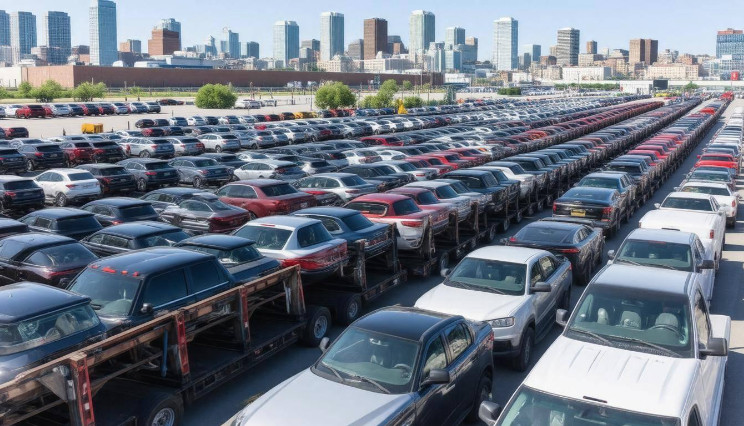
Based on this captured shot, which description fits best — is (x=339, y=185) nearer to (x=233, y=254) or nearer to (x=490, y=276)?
(x=233, y=254)

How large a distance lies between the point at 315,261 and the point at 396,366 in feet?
15.9

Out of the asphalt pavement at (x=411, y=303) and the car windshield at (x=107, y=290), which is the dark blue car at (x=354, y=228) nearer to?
the asphalt pavement at (x=411, y=303)

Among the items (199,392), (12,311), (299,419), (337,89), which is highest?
(337,89)

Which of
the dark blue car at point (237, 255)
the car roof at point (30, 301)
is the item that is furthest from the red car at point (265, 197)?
the car roof at point (30, 301)

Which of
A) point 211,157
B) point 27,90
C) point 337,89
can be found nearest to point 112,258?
point 211,157

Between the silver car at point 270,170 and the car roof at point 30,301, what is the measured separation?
17.4 m

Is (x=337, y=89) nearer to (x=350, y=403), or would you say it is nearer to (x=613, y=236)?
(x=613, y=236)

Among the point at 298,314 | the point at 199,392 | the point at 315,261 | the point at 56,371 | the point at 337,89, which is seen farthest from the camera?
the point at 337,89

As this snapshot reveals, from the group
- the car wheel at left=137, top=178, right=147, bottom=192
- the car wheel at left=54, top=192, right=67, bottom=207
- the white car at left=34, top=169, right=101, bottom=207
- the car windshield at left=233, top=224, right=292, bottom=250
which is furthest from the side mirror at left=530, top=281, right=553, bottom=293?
the car wheel at left=137, top=178, right=147, bottom=192

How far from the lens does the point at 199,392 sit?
329 inches

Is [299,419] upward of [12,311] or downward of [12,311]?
downward

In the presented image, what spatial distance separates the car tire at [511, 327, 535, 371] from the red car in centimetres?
1004

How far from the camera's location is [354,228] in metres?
13.6

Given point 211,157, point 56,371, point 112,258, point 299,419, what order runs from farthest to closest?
1. point 211,157
2. point 112,258
3. point 56,371
4. point 299,419
